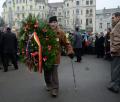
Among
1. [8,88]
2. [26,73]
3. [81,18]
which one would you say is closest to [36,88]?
[8,88]

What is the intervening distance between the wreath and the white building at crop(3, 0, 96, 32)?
287 feet

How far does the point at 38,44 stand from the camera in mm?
7594

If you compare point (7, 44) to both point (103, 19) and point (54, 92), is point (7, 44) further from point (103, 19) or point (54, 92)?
point (103, 19)

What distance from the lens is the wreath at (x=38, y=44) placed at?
7613mm

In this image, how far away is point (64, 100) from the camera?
24.7 feet

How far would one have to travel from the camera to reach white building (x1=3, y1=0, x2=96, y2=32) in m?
98.6

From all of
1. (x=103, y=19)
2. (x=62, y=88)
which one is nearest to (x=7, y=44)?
(x=62, y=88)

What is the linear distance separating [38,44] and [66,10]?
318 feet

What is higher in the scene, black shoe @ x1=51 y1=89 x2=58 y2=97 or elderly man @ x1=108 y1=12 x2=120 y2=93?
elderly man @ x1=108 y1=12 x2=120 y2=93

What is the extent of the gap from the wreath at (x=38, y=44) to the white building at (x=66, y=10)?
87434 mm

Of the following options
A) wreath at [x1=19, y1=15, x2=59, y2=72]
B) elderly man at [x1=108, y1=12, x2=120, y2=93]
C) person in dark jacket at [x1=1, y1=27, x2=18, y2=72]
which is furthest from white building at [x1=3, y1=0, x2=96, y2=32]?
wreath at [x1=19, y1=15, x2=59, y2=72]

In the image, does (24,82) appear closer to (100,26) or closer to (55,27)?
(55,27)

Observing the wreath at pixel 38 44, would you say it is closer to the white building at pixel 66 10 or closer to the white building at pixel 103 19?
the white building at pixel 66 10

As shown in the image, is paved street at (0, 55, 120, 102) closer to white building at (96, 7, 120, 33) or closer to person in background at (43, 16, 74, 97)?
person in background at (43, 16, 74, 97)
